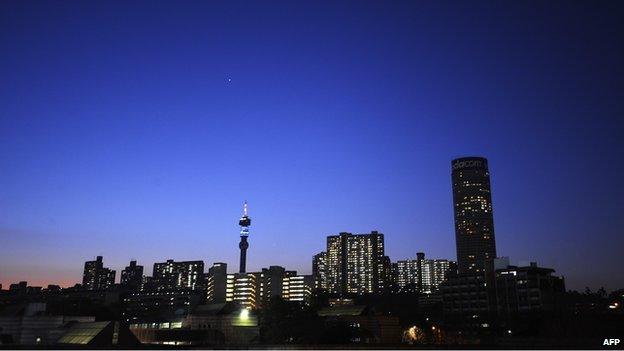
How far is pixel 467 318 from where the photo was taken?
97250 millimetres

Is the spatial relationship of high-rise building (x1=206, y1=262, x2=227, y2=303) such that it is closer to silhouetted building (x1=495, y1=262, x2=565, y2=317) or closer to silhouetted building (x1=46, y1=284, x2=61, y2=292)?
silhouetted building (x1=46, y1=284, x2=61, y2=292)

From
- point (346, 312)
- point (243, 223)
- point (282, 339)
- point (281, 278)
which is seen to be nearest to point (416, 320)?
point (346, 312)

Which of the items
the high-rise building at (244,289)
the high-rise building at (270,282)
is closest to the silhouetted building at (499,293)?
the high-rise building at (270,282)

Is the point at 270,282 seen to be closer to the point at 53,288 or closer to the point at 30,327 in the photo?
the point at 53,288

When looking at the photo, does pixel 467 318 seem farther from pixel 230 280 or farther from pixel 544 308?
pixel 230 280

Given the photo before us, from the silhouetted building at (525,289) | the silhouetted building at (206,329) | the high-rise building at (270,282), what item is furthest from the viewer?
the high-rise building at (270,282)

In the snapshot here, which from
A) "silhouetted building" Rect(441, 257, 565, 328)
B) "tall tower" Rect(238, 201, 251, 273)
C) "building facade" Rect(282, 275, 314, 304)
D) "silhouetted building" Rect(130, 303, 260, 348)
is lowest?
"silhouetted building" Rect(130, 303, 260, 348)

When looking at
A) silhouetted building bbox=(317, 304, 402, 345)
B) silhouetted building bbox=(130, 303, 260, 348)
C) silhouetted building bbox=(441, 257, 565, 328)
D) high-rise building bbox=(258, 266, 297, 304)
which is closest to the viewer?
silhouetted building bbox=(130, 303, 260, 348)

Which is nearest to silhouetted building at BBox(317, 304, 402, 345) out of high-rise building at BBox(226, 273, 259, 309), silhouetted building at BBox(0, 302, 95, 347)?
silhouetted building at BBox(0, 302, 95, 347)

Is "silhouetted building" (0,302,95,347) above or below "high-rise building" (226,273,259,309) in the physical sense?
below

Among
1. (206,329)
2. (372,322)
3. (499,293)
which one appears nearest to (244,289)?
(499,293)

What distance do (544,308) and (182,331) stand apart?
6745 centimetres

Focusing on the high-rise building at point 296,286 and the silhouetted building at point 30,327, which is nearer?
the silhouetted building at point 30,327

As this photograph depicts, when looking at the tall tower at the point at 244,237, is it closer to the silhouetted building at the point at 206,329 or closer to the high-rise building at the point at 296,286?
the high-rise building at the point at 296,286
